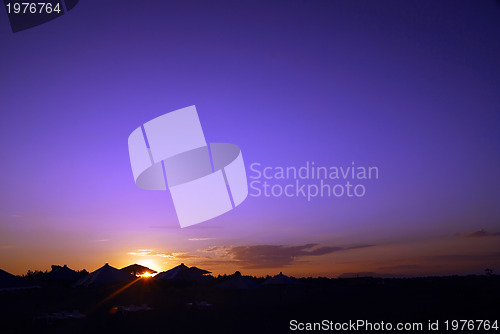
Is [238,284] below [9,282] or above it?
below

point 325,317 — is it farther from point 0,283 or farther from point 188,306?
point 0,283

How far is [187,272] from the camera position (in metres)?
29.3

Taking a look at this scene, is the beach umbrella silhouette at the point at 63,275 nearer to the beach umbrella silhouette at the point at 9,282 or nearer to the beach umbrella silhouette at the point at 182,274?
the beach umbrella silhouette at the point at 182,274

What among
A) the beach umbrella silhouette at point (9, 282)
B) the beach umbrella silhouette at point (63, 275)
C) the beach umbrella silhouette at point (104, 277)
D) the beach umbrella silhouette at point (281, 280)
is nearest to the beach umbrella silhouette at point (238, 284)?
the beach umbrella silhouette at point (281, 280)

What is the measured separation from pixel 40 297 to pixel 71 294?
→ 3.34 m

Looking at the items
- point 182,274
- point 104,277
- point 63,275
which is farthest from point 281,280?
point 63,275

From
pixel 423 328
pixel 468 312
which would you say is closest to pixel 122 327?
pixel 423 328

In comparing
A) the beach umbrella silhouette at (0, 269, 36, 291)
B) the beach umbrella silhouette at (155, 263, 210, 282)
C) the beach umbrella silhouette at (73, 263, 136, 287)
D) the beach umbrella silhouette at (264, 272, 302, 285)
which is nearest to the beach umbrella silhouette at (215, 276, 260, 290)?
the beach umbrella silhouette at (264, 272, 302, 285)

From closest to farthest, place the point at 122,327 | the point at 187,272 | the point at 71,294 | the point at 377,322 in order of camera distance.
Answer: the point at 122,327
the point at 377,322
the point at 187,272
the point at 71,294

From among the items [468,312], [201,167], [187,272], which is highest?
[201,167]

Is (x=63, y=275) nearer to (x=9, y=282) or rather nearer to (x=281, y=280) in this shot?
(x=9, y=282)

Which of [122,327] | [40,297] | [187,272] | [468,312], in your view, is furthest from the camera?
[40,297]

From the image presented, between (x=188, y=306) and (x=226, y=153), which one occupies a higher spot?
(x=226, y=153)

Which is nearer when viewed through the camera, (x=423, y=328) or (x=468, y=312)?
(x=423, y=328)
